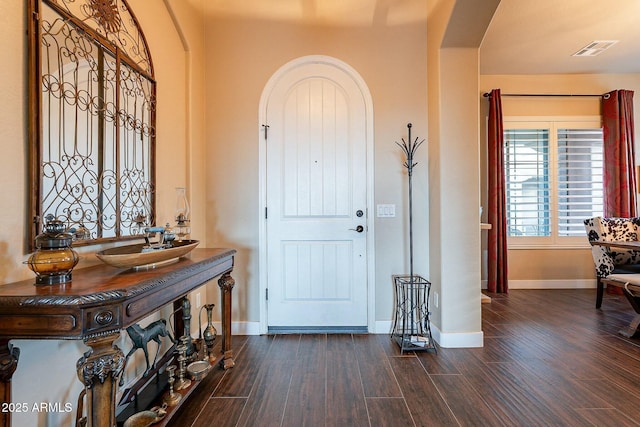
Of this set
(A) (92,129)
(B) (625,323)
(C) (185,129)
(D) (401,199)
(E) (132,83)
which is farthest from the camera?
(B) (625,323)

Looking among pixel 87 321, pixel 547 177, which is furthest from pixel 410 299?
pixel 547 177

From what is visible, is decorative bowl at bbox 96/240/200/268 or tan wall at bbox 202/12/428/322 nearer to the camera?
decorative bowl at bbox 96/240/200/268

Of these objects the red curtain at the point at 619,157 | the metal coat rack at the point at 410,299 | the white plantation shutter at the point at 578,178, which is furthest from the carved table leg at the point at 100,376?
the red curtain at the point at 619,157

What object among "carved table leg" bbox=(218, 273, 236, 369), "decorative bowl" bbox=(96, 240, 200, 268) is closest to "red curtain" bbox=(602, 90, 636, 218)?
"carved table leg" bbox=(218, 273, 236, 369)

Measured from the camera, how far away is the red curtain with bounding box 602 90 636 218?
13.2ft

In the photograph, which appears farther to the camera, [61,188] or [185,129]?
[185,129]

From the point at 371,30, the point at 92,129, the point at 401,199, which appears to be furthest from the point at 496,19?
the point at 92,129

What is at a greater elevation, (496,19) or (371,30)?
(496,19)

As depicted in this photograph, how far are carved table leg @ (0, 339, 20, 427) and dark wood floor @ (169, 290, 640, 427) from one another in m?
0.77

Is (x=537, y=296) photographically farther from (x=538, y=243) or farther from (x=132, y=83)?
(x=132, y=83)

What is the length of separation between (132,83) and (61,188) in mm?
835

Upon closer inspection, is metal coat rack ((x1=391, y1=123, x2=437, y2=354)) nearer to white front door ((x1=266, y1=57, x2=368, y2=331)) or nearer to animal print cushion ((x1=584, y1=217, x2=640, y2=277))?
white front door ((x1=266, y1=57, x2=368, y2=331))

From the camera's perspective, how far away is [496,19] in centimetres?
305

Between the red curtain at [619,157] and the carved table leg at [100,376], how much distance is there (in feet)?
18.7
